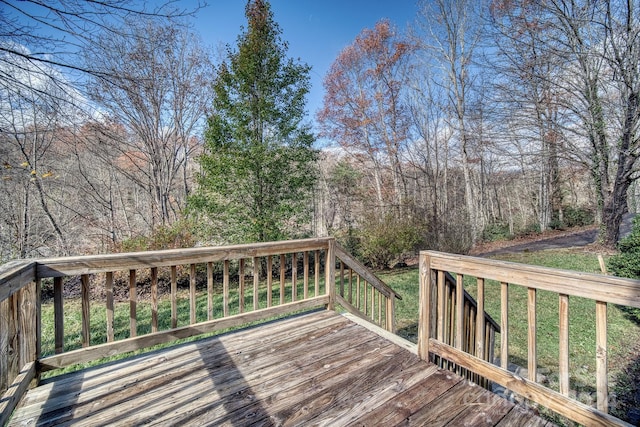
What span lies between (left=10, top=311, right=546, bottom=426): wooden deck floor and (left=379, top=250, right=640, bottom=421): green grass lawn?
2.65 meters

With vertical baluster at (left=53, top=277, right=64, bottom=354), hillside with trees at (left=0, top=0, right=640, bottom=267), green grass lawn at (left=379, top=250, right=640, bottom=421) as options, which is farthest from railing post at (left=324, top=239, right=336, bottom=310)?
hillside with trees at (left=0, top=0, right=640, bottom=267)

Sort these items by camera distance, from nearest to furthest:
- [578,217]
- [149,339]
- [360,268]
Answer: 1. [149,339]
2. [360,268]
3. [578,217]

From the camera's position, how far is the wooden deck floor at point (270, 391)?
64.4 inches

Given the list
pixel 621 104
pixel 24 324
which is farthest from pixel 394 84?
pixel 24 324

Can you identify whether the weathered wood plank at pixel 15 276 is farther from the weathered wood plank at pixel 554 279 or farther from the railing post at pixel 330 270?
the weathered wood plank at pixel 554 279

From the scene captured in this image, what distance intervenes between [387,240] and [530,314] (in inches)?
266

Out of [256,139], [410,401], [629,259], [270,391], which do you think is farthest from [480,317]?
[256,139]

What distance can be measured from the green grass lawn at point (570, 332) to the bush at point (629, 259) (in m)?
0.63

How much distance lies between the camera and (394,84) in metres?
13.8

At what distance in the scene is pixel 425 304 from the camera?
A: 2.13 meters

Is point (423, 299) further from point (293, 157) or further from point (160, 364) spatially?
point (293, 157)

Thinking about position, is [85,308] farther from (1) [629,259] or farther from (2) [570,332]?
(1) [629,259]

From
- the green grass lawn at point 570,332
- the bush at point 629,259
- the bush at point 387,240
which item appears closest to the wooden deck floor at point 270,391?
the green grass lawn at point 570,332

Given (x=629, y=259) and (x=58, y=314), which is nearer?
(x=58, y=314)
